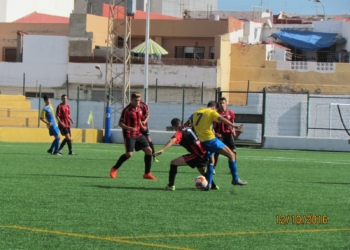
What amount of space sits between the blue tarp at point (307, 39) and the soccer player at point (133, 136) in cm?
4526

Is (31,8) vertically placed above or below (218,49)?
above

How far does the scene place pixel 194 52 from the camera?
5812cm

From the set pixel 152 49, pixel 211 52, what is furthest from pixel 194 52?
pixel 152 49

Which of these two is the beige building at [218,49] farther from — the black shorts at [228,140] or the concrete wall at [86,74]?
the black shorts at [228,140]

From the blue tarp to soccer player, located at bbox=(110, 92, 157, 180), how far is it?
4526cm

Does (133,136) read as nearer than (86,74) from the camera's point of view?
Yes

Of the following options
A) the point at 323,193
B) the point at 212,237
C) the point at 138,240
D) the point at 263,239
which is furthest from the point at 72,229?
the point at 323,193

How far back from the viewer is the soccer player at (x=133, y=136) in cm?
1595

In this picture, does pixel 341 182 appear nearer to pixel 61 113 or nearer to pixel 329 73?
pixel 61 113

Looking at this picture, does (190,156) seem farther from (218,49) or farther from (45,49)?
(45,49)

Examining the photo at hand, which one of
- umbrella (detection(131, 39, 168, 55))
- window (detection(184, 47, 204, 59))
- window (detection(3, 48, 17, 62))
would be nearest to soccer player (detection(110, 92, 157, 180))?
umbrella (detection(131, 39, 168, 55))

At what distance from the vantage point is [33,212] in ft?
34.4

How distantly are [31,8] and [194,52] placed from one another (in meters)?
16.4
